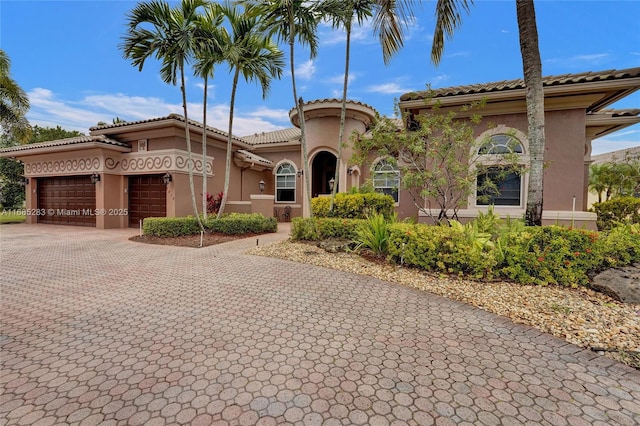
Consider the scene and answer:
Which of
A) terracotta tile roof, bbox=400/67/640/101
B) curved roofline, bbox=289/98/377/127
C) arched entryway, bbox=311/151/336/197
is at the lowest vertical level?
arched entryway, bbox=311/151/336/197

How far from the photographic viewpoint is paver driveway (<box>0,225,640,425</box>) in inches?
90.7

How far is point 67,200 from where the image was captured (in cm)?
1639

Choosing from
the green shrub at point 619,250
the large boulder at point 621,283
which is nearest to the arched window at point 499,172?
the green shrub at point 619,250

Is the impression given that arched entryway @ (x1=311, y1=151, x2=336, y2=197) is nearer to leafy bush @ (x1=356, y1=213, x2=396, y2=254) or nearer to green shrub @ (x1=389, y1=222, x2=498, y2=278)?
leafy bush @ (x1=356, y1=213, x2=396, y2=254)

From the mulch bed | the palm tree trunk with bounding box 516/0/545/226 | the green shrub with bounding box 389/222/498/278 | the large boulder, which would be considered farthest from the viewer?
the mulch bed

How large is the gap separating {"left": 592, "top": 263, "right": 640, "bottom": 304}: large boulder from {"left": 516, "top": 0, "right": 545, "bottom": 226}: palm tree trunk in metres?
1.52

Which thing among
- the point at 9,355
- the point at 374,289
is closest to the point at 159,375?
the point at 9,355

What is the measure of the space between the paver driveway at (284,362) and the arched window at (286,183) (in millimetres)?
12880

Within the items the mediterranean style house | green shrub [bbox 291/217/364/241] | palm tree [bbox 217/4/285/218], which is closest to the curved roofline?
the mediterranean style house

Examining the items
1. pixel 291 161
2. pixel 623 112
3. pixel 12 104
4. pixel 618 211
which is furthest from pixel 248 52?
pixel 12 104

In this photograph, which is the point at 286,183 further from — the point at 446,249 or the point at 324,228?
the point at 446,249

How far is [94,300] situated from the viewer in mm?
4727

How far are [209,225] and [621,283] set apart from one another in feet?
39.7

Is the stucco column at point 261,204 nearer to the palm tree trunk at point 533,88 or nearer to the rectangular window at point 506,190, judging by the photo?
the rectangular window at point 506,190
